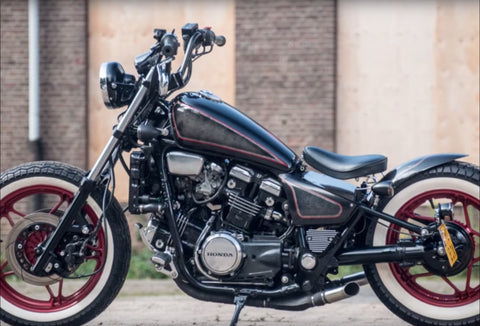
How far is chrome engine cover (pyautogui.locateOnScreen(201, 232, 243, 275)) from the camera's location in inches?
216

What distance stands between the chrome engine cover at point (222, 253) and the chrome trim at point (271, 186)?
0.32 metres

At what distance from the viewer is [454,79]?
11.6 metres

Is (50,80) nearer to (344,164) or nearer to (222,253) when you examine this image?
(222,253)

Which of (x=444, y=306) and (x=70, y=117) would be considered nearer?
(x=444, y=306)

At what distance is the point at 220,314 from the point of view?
7074 mm

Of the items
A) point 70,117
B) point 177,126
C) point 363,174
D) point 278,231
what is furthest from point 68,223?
point 70,117

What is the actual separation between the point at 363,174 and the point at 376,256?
45cm

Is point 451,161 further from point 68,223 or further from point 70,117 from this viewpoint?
point 70,117

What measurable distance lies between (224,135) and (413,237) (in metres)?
1.18

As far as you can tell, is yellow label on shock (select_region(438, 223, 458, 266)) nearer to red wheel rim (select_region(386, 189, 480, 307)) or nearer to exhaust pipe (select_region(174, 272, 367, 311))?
red wheel rim (select_region(386, 189, 480, 307))

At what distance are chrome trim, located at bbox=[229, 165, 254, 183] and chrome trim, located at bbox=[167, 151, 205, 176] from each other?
0.18m

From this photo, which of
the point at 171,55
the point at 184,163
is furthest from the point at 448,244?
the point at 171,55

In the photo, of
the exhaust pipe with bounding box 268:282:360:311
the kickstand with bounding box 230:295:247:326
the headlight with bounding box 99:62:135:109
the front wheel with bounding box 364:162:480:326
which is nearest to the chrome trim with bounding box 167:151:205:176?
the headlight with bounding box 99:62:135:109

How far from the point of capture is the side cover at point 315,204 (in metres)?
5.46
